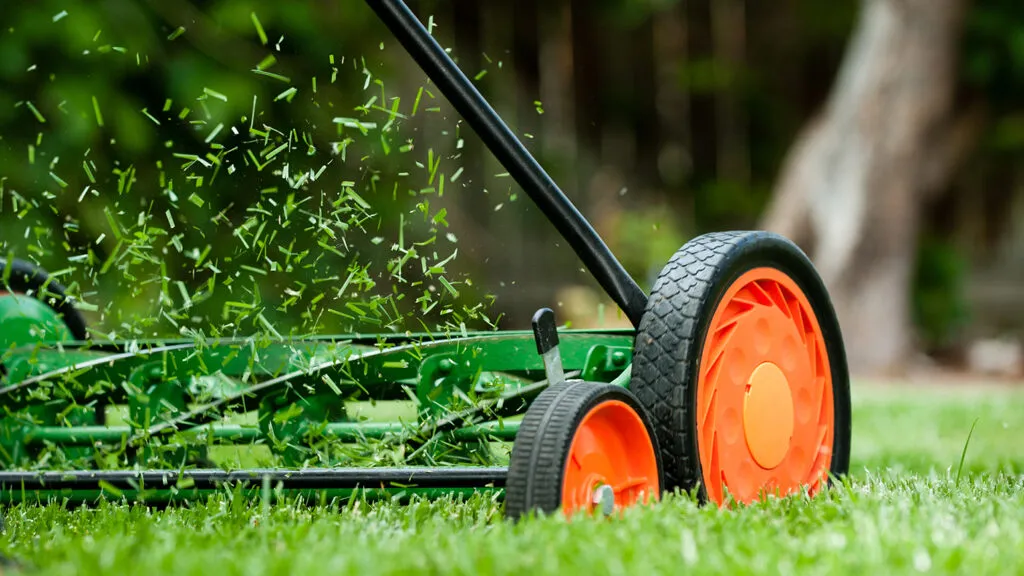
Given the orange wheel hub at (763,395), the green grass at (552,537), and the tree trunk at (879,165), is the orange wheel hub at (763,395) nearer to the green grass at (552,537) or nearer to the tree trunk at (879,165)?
the green grass at (552,537)

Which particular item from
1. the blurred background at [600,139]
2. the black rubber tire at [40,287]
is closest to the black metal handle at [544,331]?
the blurred background at [600,139]

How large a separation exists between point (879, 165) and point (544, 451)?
23.5 ft

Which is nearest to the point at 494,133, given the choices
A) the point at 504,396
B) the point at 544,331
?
the point at 544,331

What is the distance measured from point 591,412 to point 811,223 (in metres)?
7.12

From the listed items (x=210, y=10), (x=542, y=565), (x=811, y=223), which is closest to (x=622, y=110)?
(x=811, y=223)

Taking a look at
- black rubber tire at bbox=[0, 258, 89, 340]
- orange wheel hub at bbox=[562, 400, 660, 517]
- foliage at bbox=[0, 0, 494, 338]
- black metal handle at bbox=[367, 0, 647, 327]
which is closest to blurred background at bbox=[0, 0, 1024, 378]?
foliage at bbox=[0, 0, 494, 338]

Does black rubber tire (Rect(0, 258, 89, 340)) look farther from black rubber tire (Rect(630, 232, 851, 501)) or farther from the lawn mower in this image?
black rubber tire (Rect(630, 232, 851, 501))

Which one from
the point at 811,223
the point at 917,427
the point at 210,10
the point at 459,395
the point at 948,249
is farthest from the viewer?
the point at 948,249

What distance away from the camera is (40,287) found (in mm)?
2662

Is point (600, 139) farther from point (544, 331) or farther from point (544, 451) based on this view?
point (544, 451)

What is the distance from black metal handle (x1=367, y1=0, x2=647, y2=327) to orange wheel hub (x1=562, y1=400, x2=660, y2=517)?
25 cm

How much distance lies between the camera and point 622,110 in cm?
1016

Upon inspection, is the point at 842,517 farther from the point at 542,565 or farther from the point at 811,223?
the point at 811,223

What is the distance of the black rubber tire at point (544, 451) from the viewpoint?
153 centimetres
